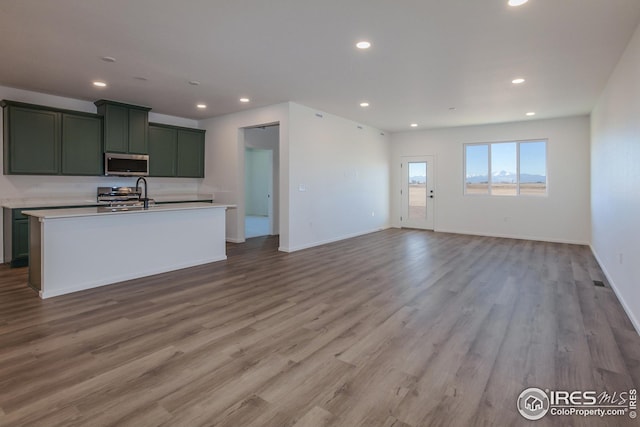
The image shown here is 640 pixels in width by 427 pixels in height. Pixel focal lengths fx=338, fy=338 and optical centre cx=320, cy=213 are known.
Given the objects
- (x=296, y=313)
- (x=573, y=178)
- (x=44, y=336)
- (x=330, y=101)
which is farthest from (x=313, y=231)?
(x=573, y=178)

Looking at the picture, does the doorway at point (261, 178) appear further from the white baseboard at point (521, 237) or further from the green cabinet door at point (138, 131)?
the white baseboard at point (521, 237)

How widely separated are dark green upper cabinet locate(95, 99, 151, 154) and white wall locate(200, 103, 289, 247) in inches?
54.6

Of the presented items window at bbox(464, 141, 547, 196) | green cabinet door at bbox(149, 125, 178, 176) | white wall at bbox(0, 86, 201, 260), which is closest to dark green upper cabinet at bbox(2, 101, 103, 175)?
white wall at bbox(0, 86, 201, 260)

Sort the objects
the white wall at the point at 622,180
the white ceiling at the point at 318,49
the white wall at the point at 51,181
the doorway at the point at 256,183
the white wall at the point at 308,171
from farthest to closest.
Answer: the doorway at the point at 256,183
the white wall at the point at 308,171
the white wall at the point at 51,181
the white wall at the point at 622,180
the white ceiling at the point at 318,49

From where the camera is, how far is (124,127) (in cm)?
632

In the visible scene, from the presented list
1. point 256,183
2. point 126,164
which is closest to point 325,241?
point 126,164

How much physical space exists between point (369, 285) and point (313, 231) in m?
2.78

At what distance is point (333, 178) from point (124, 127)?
4.17 m

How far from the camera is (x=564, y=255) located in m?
6.10

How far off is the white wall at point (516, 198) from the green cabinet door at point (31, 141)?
25.4 ft

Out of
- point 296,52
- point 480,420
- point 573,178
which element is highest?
point 296,52

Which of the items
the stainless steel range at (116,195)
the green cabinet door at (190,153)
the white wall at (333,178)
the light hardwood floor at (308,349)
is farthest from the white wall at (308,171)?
the light hardwood floor at (308,349)

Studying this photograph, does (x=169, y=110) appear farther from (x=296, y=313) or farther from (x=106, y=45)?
(x=296, y=313)

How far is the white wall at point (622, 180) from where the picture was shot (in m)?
3.10
